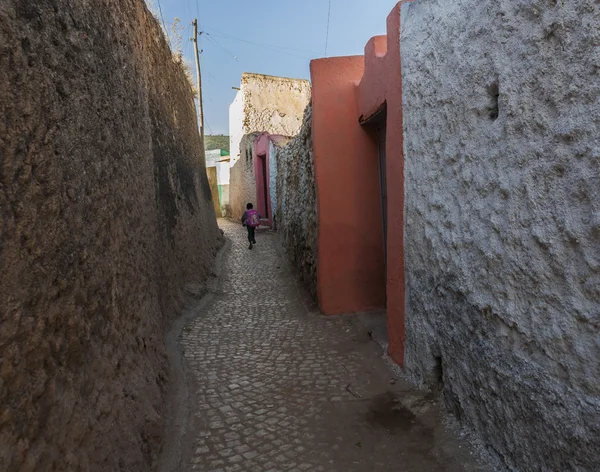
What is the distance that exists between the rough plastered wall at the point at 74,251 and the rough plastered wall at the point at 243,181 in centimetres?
1265

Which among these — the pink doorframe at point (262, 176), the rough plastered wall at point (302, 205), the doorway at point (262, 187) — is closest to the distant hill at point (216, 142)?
the pink doorframe at point (262, 176)

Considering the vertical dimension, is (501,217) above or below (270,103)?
below

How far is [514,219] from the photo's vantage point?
8.50 ft

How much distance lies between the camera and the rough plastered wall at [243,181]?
17.1 meters

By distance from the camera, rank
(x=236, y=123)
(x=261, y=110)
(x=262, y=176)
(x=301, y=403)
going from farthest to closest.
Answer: (x=236, y=123) → (x=261, y=110) → (x=262, y=176) → (x=301, y=403)

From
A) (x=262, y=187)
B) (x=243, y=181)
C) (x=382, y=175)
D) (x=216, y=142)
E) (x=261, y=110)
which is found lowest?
(x=382, y=175)

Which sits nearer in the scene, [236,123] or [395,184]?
[395,184]

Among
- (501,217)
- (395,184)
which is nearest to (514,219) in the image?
(501,217)

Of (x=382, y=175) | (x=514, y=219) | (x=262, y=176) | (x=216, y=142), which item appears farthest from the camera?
(x=216, y=142)

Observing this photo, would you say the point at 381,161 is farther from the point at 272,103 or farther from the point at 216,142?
the point at 216,142

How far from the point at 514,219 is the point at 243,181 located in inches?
649

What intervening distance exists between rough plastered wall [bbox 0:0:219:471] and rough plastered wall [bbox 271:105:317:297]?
120 inches

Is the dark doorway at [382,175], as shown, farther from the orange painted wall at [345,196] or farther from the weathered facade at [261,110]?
the weathered facade at [261,110]

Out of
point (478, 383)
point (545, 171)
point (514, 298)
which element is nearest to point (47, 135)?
point (545, 171)
